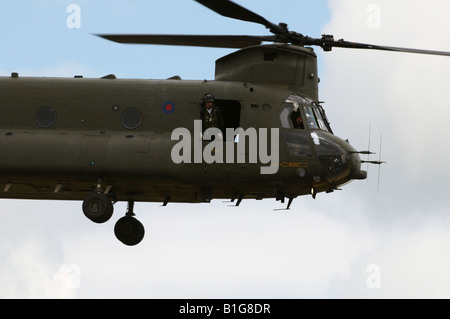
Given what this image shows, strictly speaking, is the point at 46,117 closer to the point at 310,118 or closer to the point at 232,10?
the point at 232,10

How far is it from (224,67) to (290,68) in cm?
187

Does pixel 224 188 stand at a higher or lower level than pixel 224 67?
lower

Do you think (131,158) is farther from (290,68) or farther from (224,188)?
(290,68)

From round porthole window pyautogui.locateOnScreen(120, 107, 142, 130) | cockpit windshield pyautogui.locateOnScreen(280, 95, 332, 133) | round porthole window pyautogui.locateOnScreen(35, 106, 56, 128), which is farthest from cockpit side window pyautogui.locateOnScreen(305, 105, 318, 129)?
round porthole window pyautogui.locateOnScreen(35, 106, 56, 128)

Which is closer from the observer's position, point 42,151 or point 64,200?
point 42,151

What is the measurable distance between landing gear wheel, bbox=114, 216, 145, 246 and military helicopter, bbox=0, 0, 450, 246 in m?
1.30

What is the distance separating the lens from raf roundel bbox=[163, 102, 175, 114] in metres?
29.9

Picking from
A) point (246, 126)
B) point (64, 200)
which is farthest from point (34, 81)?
point (246, 126)

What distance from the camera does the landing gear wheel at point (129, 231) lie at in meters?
32.1

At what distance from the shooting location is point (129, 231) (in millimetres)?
32094

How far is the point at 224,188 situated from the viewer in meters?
29.8

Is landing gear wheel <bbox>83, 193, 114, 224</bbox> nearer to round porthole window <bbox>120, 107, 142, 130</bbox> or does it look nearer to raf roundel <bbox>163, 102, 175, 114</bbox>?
round porthole window <bbox>120, 107, 142, 130</bbox>

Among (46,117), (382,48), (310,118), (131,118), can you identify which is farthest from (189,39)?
(382,48)

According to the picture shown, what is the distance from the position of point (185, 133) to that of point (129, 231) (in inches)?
160
